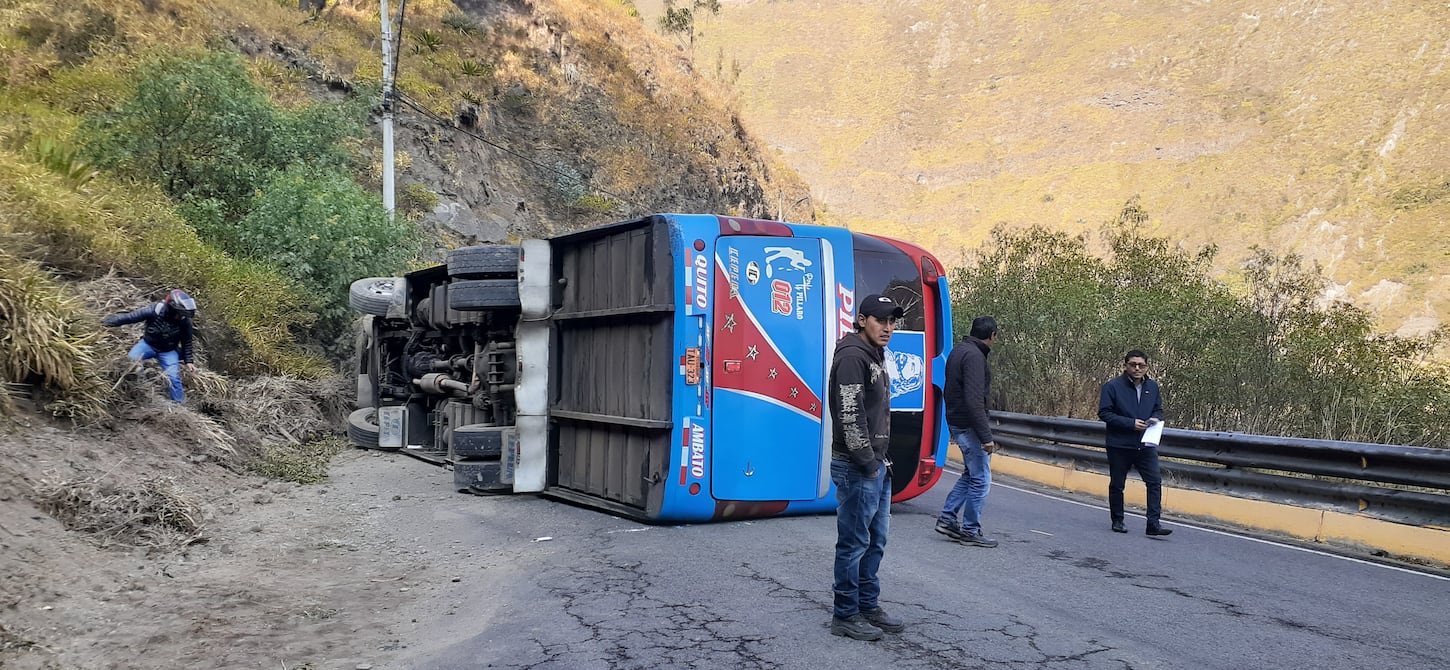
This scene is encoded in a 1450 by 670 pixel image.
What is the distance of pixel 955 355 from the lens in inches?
298

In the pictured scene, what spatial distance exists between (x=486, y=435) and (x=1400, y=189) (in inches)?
3690

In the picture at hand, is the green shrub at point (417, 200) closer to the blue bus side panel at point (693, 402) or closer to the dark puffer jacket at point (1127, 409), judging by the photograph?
the blue bus side panel at point (693, 402)

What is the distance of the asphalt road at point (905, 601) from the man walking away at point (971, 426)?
0.24 m

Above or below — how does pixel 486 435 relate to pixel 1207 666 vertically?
above

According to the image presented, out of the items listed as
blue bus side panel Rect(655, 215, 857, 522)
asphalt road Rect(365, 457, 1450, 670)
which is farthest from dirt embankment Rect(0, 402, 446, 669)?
blue bus side panel Rect(655, 215, 857, 522)

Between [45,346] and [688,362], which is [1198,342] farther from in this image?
[45,346]

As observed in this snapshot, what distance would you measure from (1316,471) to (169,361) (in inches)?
453

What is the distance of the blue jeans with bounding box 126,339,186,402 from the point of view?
8.96 metres

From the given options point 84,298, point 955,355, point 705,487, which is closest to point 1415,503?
point 955,355

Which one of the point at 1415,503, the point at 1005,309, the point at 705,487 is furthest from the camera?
the point at 1005,309

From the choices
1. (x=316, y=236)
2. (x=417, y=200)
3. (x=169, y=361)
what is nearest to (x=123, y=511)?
(x=169, y=361)

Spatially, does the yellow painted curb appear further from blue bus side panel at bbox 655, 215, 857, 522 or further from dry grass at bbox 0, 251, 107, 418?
dry grass at bbox 0, 251, 107, 418

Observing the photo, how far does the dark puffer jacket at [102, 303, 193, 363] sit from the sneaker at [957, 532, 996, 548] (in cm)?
789

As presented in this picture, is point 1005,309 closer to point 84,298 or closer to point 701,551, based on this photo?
point 701,551
